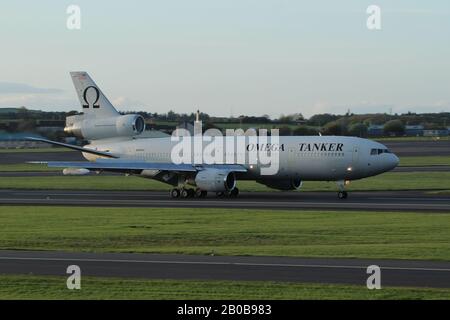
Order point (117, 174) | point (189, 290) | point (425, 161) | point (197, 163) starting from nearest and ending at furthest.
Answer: point (189, 290), point (197, 163), point (117, 174), point (425, 161)

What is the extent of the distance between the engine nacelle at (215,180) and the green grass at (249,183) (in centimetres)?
967

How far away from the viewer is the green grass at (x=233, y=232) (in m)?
28.8

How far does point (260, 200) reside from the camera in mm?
52500

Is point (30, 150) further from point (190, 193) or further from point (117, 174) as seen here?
point (190, 193)

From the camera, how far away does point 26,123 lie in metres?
65.4

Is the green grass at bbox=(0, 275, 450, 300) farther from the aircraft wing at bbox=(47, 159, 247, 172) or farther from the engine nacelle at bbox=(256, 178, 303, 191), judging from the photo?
the engine nacelle at bbox=(256, 178, 303, 191)

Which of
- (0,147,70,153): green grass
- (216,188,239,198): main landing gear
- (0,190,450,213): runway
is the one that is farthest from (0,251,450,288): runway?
(0,147,70,153): green grass

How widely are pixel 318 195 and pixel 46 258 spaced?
32304mm

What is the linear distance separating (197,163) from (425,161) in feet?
172

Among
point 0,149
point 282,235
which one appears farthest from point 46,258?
point 0,149

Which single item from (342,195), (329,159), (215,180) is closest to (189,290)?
(342,195)

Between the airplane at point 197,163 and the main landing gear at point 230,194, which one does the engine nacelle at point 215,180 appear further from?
the main landing gear at point 230,194

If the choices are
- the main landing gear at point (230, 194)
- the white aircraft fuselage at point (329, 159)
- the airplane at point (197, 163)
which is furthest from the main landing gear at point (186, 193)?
the white aircraft fuselage at point (329, 159)
